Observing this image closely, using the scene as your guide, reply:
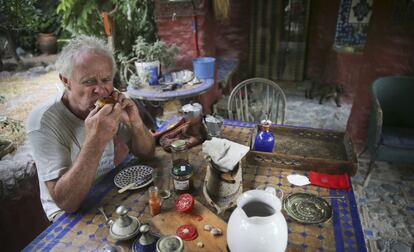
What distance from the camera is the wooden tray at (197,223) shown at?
118 cm

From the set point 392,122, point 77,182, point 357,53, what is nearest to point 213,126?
point 77,182

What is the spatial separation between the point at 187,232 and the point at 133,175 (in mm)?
571

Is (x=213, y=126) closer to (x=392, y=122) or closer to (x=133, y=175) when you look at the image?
(x=133, y=175)

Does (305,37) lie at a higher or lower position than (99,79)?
lower

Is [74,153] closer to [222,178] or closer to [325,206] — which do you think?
[222,178]

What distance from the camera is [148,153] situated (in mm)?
1840

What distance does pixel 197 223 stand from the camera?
1.29 meters

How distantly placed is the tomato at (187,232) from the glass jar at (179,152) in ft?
1.36

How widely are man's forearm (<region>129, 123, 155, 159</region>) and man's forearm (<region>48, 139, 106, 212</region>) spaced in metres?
0.39

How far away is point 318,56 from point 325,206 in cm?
522

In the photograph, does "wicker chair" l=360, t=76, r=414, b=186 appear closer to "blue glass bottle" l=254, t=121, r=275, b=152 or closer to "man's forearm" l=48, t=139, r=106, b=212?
"blue glass bottle" l=254, t=121, r=275, b=152

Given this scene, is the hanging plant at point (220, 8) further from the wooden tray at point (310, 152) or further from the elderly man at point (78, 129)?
the elderly man at point (78, 129)

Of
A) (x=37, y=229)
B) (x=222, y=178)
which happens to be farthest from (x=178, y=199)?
(x=37, y=229)

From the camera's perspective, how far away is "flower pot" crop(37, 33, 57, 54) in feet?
25.0
